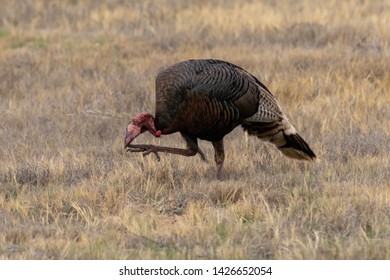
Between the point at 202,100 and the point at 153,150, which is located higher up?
the point at 202,100

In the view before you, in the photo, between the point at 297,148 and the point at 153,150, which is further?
the point at 297,148

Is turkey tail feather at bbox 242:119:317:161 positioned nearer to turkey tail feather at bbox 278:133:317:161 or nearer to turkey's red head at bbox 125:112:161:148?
turkey tail feather at bbox 278:133:317:161

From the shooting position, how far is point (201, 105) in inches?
293

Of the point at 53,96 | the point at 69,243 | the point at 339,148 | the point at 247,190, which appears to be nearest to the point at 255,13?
the point at 53,96

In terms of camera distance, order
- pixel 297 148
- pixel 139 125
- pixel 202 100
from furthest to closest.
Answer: pixel 297 148, pixel 139 125, pixel 202 100

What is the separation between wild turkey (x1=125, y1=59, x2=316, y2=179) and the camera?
24.4 feet

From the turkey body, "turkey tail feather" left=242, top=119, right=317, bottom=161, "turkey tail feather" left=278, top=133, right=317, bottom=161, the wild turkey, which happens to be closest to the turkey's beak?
the wild turkey

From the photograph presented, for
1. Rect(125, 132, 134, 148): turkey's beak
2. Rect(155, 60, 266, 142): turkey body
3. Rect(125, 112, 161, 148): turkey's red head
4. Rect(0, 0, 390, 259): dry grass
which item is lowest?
Rect(0, 0, 390, 259): dry grass

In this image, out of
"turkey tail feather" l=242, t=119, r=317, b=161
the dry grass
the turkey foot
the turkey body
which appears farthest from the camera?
"turkey tail feather" l=242, t=119, r=317, b=161

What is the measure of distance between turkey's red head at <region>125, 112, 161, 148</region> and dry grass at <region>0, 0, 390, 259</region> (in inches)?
14.4

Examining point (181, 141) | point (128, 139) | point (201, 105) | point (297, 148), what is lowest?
point (181, 141)

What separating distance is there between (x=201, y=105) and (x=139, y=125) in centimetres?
53

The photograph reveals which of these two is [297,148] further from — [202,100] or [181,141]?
[181,141]

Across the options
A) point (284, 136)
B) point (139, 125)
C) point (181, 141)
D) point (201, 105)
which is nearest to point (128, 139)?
point (139, 125)
